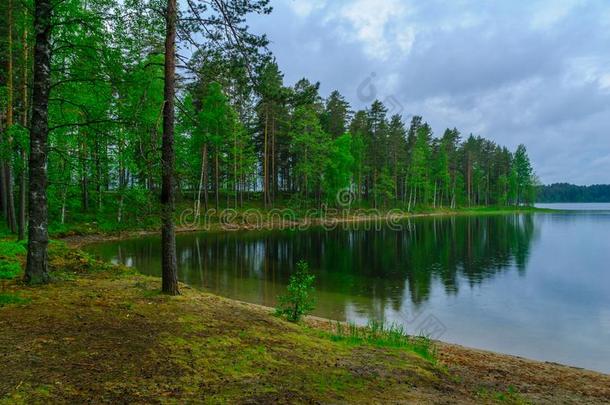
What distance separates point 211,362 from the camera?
20.8 feet

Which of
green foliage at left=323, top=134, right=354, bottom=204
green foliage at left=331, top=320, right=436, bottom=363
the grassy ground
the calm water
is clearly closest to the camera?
the grassy ground

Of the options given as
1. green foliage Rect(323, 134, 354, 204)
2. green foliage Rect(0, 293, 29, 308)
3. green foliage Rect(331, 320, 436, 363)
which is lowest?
green foliage Rect(331, 320, 436, 363)

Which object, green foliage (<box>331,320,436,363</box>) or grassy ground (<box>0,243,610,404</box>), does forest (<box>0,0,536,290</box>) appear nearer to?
A: grassy ground (<box>0,243,610,404</box>)

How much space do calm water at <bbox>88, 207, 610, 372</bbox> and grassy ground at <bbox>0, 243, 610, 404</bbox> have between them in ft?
11.0

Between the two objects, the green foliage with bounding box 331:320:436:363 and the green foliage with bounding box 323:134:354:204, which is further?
the green foliage with bounding box 323:134:354:204

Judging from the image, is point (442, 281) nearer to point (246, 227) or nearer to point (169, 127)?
point (169, 127)

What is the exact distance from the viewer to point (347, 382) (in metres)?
6.16

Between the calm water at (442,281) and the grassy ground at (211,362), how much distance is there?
3355mm

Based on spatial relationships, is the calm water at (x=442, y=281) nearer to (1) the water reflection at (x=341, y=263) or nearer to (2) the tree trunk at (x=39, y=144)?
(1) the water reflection at (x=341, y=263)

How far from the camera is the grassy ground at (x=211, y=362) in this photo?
517 centimetres

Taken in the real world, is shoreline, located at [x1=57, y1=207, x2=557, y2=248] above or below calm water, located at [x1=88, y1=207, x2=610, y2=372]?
above

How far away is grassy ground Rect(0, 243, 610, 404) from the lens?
5168mm

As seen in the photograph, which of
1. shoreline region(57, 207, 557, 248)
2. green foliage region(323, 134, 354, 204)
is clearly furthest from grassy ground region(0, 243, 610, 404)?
green foliage region(323, 134, 354, 204)

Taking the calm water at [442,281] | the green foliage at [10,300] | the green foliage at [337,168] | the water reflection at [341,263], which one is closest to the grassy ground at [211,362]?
the green foliage at [10,300]
